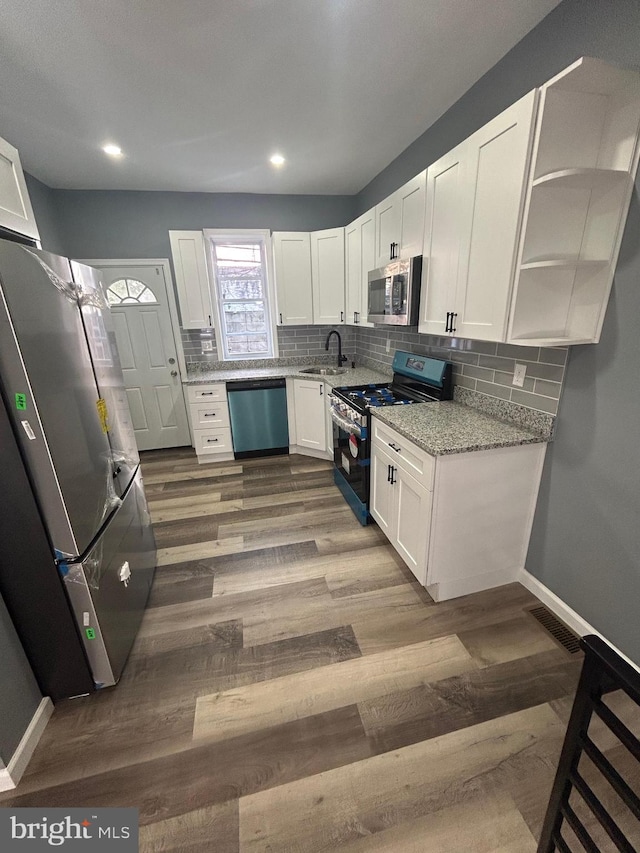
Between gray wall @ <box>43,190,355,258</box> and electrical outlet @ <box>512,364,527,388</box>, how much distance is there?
3.10 metres

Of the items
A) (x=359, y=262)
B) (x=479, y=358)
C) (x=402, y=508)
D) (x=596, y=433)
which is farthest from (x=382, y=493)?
(x=359, y=262)

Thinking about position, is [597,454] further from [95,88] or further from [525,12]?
[95,88]

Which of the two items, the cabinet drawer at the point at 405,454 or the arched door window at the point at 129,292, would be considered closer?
the cabinet drawer at the point at 405,454

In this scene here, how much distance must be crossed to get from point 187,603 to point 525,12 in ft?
11.0

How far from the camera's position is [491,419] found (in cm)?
202

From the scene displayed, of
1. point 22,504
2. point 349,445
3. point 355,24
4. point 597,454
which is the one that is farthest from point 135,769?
point 355,24

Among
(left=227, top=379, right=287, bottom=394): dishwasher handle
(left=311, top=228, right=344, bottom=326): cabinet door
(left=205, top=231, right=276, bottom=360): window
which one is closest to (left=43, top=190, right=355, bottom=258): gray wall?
(left=205, top=231, right=276, bottom=360): window

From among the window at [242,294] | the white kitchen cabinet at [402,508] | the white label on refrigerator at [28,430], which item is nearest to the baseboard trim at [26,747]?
the white label on refrigerator at [28,430]

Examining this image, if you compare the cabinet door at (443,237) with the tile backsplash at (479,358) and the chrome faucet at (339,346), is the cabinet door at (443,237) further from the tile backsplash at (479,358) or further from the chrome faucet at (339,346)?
the chrome faucet at (339,346)

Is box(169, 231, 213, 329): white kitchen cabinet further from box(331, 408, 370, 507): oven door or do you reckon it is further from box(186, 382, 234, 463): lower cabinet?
box(331, 408, 370, 507): oven door

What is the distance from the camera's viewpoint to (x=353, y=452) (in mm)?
2629

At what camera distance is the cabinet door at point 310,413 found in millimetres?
3600

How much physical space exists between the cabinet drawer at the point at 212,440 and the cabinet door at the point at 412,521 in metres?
2.27

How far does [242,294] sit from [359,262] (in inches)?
62.4
